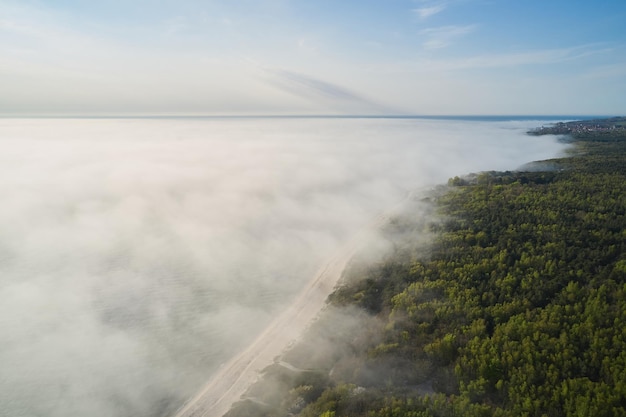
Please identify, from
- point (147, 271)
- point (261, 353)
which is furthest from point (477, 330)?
point (147, 271)

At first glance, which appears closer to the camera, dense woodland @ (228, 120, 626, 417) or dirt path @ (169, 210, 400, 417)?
dense woodland @ (228, 120, 626, 417)

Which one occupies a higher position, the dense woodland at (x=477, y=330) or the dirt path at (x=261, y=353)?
the dense woodland at (x=477, y=330)

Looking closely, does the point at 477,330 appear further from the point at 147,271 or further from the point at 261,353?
the point at 147,271

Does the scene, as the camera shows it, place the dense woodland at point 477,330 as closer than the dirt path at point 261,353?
Yes

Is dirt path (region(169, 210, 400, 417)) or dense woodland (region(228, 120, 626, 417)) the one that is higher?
dense woodland (region(228, 120, 626, 417))

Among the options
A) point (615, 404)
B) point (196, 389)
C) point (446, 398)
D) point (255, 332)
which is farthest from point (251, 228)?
point (615, 404)
